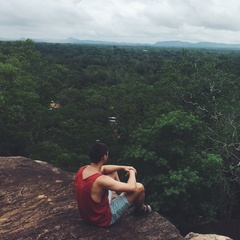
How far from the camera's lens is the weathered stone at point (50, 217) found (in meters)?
5.46

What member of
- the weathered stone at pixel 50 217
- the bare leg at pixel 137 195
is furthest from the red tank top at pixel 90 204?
the bare leg at pixel 137 195

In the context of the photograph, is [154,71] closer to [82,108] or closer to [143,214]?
[82,108]

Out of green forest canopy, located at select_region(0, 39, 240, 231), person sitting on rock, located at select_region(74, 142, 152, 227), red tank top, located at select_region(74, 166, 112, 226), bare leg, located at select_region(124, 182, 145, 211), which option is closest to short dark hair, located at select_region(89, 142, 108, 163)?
person sitting on rock, located at select_region(74, 142, 152, 227)

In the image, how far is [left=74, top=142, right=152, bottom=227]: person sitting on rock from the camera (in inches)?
196

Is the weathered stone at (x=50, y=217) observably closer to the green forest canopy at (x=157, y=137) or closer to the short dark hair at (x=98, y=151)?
the short dark hair at (x=98, y=151)

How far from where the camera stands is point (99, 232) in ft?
17.7

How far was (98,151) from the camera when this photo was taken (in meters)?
5.03

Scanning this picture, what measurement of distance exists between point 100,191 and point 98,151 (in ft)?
1.89

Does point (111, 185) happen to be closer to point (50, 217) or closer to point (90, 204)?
point (90, 204)

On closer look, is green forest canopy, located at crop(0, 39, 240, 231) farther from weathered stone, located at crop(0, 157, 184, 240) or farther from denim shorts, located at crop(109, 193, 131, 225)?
denim shorts, located at crop(109, 193, 131, 225)

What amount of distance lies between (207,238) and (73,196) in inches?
122

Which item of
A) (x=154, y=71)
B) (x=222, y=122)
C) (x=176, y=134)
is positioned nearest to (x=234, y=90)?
(x=222, y=122)

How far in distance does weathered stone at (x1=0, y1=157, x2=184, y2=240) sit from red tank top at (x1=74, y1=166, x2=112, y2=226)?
0.20m

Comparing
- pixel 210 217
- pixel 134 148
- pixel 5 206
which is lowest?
pixel 210 217
